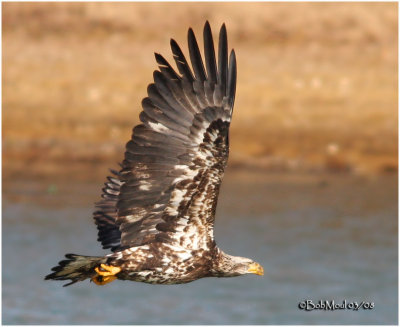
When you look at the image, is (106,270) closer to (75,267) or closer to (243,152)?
(75,267)

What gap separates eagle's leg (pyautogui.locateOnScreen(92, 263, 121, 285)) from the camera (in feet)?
24.2

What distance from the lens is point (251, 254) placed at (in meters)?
14.6

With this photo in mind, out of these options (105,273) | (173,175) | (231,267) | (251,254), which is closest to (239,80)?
(251,254)

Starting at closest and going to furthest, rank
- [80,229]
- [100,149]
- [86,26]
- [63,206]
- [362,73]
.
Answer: [80,229]
[63,206]
[100,149]
[362,73]
[86,26]

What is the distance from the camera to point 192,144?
7270mm

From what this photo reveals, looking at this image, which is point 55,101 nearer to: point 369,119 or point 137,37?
point 137,37

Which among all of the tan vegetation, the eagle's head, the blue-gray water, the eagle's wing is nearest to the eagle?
the eagle's wing

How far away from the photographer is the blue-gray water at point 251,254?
1270 centimetres

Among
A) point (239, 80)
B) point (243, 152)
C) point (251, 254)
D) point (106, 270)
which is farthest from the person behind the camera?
point (239, 80)

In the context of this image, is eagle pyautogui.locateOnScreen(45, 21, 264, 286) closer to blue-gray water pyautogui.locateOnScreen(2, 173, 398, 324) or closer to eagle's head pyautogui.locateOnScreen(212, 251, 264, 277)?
eagle's head pyautogui.locateOnScreen(212, 251, 264, 277)

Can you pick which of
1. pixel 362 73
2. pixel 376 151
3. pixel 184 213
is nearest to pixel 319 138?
pixel 376 151

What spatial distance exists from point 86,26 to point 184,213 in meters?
17.2

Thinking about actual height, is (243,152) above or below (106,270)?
above

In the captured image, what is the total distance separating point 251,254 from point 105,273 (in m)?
7.44
